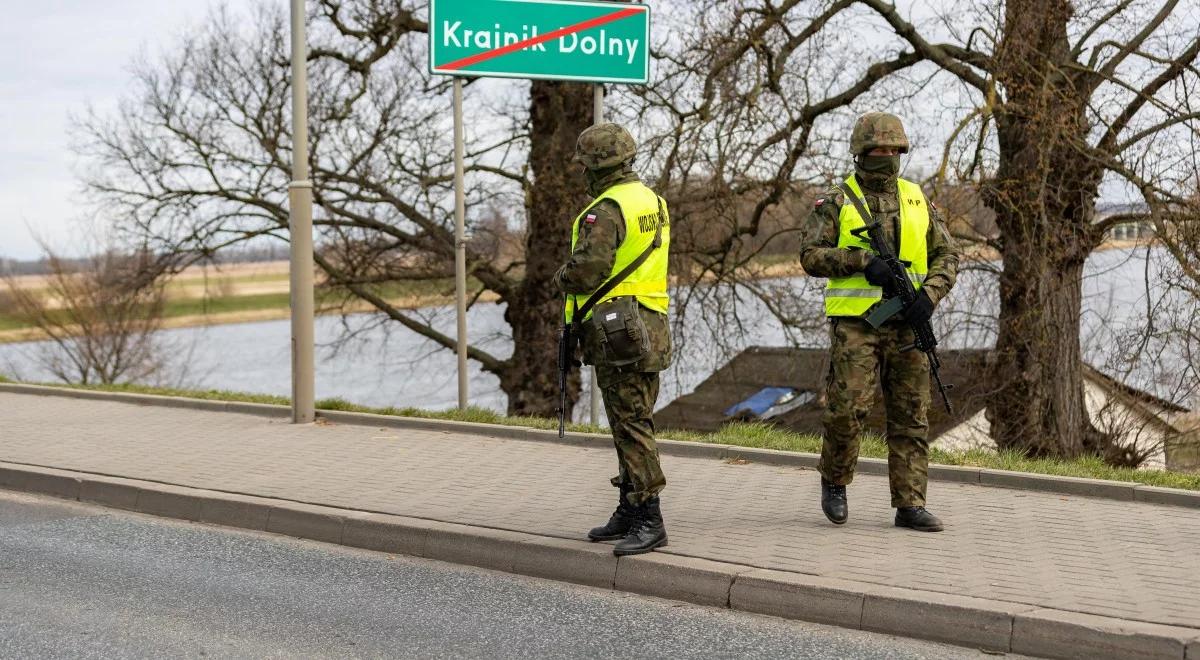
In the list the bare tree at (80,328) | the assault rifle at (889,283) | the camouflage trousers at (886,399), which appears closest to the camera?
the assault rifle at (889,283)

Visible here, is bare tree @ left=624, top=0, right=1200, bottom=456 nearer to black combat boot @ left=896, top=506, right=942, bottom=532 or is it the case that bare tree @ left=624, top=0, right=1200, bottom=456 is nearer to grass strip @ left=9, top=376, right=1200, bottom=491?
grass strip @ left=9, top=376, right=1200, bottom=491

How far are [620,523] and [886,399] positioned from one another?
4.54ft

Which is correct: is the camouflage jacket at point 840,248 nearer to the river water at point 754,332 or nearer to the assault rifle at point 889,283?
the assault rifle at point 889,283

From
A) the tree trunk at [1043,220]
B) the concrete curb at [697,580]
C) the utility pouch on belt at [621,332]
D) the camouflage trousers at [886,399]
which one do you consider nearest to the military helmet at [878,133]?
the camouflage trousers at [886,399]

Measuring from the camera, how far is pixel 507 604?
17.9 ft

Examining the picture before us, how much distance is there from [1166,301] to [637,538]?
27.3 ft

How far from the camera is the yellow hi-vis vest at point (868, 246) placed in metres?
5.95

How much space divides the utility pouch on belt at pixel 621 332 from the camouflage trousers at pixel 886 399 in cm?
95

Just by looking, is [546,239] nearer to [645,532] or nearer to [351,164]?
[351,164]

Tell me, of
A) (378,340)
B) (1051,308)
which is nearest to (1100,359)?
(1051,308)

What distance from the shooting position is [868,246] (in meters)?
5.96

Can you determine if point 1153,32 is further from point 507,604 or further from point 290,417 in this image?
point 507,604

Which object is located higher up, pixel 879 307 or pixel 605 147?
pixel 605 147

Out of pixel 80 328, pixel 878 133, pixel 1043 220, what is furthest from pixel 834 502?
pixel 80 328
